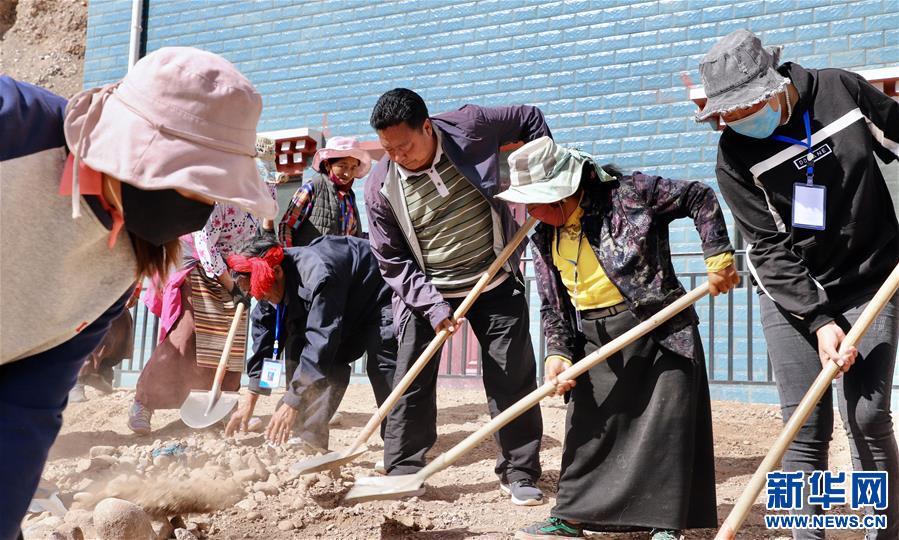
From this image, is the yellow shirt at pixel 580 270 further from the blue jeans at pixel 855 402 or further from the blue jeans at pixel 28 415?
the blue jeans at pixel 28 415

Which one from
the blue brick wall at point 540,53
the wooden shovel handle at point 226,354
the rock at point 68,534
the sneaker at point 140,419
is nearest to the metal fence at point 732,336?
the blue brick wall at point 540,53

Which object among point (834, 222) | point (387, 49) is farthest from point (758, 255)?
point (387, 49)

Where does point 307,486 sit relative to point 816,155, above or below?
below

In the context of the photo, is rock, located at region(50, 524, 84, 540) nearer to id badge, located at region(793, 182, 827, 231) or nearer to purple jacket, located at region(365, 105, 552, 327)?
purple jacket, located at region(365, 105, 552, 327)

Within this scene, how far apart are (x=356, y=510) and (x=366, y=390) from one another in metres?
4.66

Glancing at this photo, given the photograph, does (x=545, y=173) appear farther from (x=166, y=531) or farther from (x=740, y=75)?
(x=166, y=531)

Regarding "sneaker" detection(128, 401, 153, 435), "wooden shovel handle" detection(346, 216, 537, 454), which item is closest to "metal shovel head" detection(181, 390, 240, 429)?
"sneaker" detection(128, 401, 153, 435)

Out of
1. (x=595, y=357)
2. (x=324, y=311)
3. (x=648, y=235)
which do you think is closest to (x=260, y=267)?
(x=324, y=311)

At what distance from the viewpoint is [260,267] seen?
498 centimetres

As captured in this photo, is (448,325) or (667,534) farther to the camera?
(448,325)

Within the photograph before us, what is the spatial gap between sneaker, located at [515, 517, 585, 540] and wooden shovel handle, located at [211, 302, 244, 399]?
3128 millimetres

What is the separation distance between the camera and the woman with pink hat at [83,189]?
1.59m

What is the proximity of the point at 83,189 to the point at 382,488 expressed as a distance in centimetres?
229

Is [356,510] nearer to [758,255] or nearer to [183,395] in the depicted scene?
[758,255]
